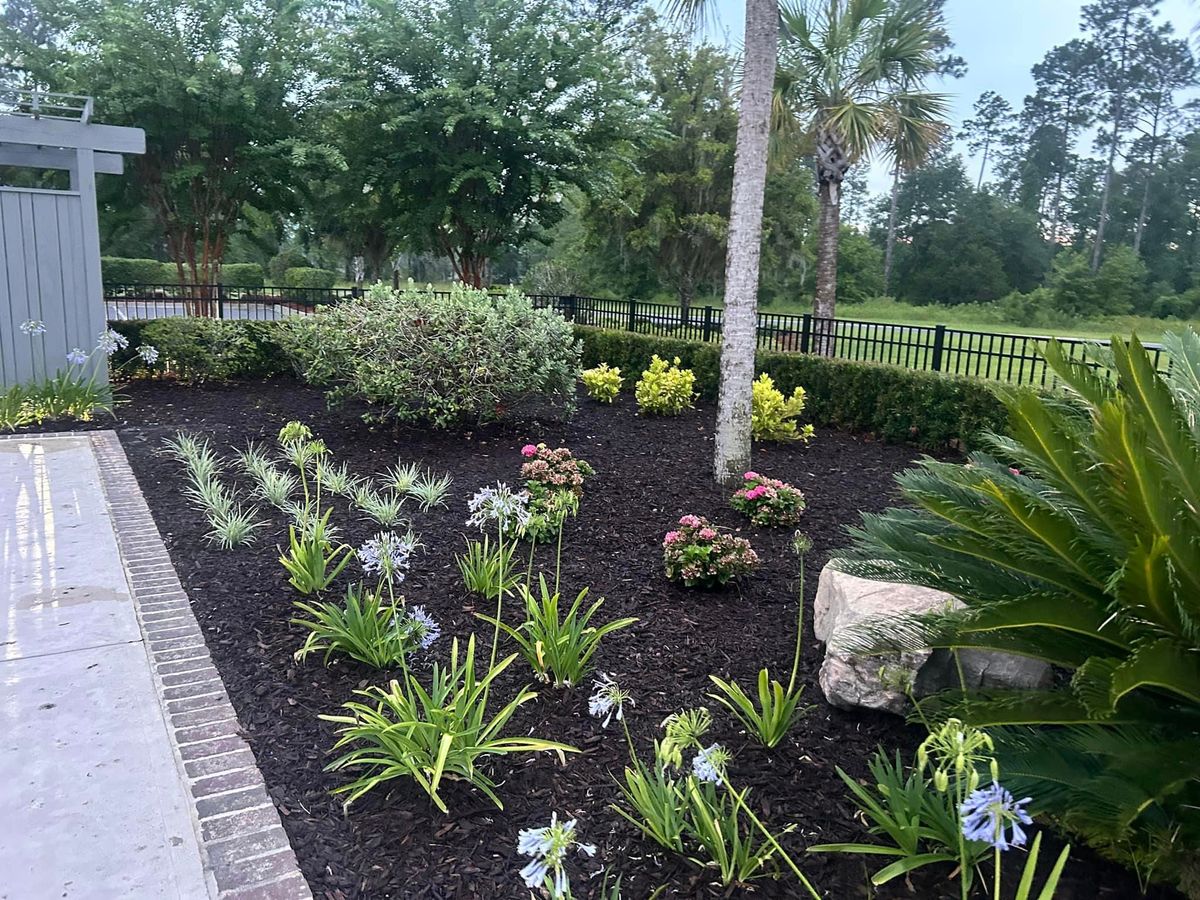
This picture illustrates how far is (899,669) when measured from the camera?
8.60 feet

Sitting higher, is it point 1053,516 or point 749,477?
point 1053,516

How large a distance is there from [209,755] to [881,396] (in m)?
6.39

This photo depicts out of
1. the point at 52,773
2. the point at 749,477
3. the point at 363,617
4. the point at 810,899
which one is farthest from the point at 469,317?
the point at 810,899

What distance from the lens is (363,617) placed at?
320 cm

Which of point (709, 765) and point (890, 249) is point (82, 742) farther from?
point (890, 249)

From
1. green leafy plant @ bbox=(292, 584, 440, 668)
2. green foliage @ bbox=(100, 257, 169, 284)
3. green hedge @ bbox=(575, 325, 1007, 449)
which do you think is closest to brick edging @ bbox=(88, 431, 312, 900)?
green leafy plant @ bbox=(292, 584, 440, 668)

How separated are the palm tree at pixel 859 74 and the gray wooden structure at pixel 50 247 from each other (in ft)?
30.2

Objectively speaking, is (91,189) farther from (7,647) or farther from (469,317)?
(7,647)

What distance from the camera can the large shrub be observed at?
6.93 m

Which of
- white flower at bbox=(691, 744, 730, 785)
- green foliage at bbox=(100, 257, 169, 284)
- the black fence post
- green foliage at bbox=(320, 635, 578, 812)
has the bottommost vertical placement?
green foliage at bbox=(320, 635, 578, 812)

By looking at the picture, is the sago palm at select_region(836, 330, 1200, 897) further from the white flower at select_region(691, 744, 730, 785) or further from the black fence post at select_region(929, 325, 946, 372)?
the black fence post at select_region(929, 325, 946, 372)

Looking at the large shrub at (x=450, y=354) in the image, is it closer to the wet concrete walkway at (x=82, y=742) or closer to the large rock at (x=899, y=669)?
the wet concrete walkway at (x=82, y=742)

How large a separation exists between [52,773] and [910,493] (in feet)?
8.86

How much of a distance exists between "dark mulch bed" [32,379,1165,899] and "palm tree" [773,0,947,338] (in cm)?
778
